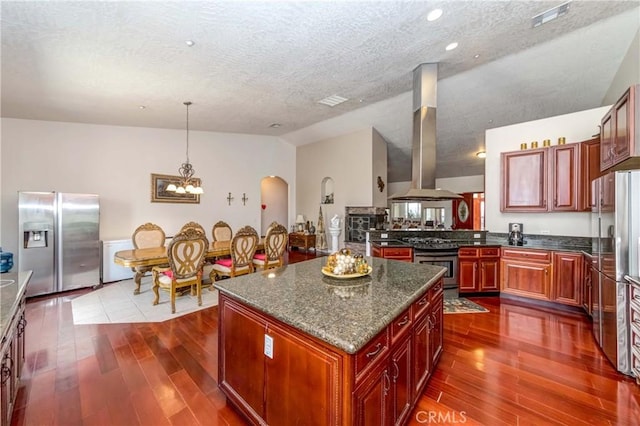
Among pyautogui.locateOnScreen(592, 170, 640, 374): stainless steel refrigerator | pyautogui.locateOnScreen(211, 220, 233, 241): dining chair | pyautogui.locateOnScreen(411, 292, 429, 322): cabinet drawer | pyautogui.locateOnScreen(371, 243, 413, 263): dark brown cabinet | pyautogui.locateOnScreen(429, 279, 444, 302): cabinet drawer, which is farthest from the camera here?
pyautogui.locateOnScreen(211, 220, 233, 241): dining chair

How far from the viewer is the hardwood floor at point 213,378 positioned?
5.88 ft

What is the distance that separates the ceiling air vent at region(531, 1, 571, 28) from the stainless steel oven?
3.03 meters

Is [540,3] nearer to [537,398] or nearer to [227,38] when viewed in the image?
[227,38]

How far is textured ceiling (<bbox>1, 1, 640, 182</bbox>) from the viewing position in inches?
101

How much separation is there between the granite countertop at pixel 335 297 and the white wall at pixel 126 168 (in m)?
4.91

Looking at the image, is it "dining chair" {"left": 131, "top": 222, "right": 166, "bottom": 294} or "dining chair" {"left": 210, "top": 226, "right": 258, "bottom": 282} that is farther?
"dining chair" {"left": 131, "top": 222, "right": 166, "bottom": 294}

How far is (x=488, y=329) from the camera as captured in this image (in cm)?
309

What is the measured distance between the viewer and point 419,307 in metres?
1.84

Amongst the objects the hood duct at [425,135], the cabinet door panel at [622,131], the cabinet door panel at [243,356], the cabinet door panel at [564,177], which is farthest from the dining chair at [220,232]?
the cabinet door panel at [622,131]

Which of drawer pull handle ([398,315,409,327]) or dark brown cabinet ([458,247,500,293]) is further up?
drawer pull handle ([398,315,409,327])

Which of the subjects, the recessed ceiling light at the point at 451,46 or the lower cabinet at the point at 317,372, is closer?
the lower cabinet at the point at 317,372

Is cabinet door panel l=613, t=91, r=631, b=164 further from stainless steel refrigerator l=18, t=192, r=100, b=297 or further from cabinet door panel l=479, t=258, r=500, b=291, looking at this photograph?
stainless steel refrigerator l=18, t=192, r=100, b=297

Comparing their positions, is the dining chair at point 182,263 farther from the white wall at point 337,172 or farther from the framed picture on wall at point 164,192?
the white wall at point 337,172

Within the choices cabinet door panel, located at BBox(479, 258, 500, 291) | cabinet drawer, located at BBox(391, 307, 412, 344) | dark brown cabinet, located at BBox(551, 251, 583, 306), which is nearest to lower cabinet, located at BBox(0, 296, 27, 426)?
cabinet drawer, located at BBox(391, 307, 412, 344)
